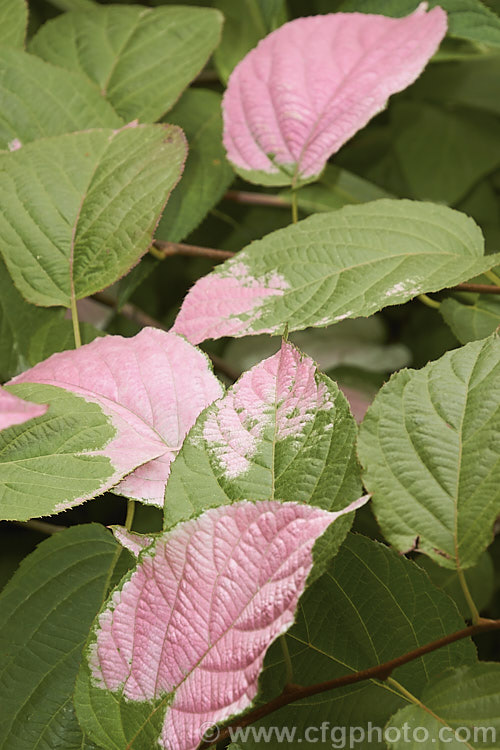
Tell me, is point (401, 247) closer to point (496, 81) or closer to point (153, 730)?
point (153, 730)

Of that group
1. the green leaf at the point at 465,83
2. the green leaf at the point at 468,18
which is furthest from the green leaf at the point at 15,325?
the green leaf at the point at 465,83

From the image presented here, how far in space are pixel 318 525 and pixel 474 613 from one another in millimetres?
86

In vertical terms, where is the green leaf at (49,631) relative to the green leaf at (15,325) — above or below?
below

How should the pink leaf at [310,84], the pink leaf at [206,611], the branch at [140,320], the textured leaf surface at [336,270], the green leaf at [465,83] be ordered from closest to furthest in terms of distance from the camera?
the pink leaf at [206,611] < the textured leaf surface at [336,270] < the pink leaf at [310,84] < the branch at [140,320] < the green leaf at [465,83]

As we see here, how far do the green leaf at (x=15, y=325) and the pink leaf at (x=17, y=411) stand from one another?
0.70 ft

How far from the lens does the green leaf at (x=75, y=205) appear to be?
414mm

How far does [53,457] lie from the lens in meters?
0.32

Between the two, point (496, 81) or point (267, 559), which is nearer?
point (267, 559)

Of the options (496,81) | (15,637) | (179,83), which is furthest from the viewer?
(496,81)

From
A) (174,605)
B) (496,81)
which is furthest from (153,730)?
(496,81)

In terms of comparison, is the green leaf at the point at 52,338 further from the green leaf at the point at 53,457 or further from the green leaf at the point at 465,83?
the green leaf at the point at 465,83

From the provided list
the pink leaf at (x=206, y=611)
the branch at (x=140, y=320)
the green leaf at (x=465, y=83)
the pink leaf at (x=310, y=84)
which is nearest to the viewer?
the pink leaf at (x=206, y=611)

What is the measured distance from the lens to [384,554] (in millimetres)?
306

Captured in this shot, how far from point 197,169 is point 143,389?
0.86ft
